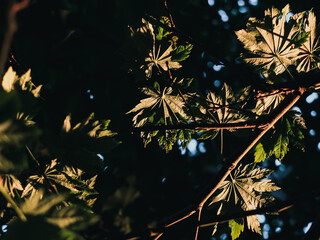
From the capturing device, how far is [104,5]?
115 inches

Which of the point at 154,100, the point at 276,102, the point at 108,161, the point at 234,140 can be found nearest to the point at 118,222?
the point at 154,100

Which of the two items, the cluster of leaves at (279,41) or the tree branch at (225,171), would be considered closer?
the tree branch at (225,171)

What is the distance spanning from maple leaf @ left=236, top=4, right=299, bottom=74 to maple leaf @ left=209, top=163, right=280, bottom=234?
539 mm

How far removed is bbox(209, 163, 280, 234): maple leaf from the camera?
5.02 feet

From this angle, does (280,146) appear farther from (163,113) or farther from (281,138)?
(163,113)

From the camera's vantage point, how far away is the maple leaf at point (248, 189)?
5.02ft

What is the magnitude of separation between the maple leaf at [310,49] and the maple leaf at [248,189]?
573mm

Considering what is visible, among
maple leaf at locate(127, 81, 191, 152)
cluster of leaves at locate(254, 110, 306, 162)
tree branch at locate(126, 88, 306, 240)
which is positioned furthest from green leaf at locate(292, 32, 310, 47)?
maple leaf at locate(127, 81, 191, 152)

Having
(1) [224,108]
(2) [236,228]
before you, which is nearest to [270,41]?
(1) [224,108]

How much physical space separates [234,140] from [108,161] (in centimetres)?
200

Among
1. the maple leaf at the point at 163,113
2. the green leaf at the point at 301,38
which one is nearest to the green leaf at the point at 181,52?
the maple leaf at the point at 163,113

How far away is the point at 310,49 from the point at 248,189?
778mm

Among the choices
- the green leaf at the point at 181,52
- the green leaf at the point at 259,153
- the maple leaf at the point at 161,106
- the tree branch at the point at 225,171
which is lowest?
the green leaf at the point at 259,153

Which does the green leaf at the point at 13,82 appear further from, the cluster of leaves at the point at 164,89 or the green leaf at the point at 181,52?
the green leaf at the point at 181,52
